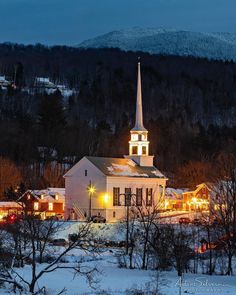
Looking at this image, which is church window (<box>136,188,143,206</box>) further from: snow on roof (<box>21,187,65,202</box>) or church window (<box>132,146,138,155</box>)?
snow on roof (<box>21,187,65,202</box>)

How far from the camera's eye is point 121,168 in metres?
84.2

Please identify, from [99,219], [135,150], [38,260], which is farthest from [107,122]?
[38,260]

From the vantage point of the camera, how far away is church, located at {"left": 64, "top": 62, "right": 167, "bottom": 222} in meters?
80.8

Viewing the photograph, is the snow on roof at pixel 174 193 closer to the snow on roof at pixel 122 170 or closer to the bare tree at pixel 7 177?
the snow on roof at pixel 122 170

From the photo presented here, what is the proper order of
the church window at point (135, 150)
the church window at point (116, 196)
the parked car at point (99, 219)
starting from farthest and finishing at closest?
the church window at point (135, 150), the church window at point (116, 196), the parked car at point (99, 219)

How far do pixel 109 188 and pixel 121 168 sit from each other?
3928mm

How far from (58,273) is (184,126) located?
117 metres

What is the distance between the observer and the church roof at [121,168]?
82.2 metres

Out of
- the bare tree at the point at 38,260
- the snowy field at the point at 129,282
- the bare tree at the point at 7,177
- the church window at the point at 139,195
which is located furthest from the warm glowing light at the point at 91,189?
the snowy field at the point at 129,282

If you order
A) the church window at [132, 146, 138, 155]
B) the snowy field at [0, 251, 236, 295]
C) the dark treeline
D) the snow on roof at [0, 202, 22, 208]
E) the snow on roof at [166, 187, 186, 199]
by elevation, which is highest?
the dark treeline

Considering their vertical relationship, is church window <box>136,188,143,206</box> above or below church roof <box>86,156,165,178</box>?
below

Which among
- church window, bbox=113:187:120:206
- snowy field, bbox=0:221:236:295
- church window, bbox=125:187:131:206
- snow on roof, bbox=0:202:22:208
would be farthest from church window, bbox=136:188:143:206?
snowy field, bbox=0:221:236:295

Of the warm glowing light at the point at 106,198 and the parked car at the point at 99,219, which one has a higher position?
the warm glowing light at the point at 106,198

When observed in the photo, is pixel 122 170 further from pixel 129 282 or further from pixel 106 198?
pixel 129 282
